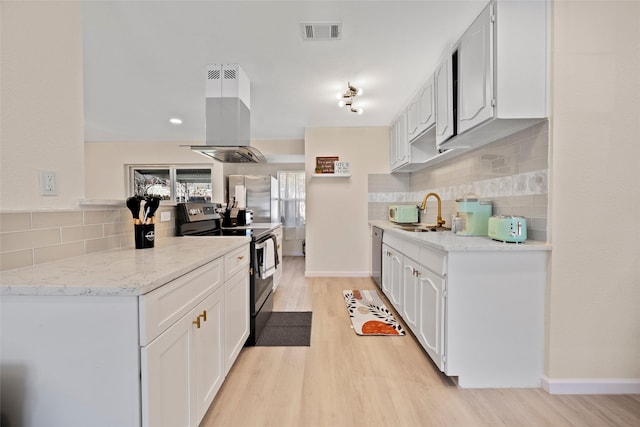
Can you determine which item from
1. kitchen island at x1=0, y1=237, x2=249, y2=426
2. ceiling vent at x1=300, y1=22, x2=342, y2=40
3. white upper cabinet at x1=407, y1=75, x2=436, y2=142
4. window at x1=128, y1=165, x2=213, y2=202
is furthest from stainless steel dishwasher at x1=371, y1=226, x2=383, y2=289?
window at x1=128, y1=165, x2=213, y2=202

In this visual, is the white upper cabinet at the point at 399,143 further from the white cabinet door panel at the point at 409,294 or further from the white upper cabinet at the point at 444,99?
the white cabinet door panel at the point at 409,294

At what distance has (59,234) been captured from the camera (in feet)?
4.15

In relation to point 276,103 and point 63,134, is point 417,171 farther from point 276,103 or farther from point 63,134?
point 63,134

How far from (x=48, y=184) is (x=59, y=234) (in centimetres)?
23

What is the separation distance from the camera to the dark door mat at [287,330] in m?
2.27

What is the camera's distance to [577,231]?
1.62 m

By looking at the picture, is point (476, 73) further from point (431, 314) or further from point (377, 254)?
point (377, 254)

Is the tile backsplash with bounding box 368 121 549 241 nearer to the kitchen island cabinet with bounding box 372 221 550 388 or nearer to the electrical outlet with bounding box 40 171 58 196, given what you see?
the kitchen island cabinet with bounding box 372 221 550 388

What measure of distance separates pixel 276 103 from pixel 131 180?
399 centimetres

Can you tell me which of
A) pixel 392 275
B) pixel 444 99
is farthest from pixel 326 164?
pixel 444 99

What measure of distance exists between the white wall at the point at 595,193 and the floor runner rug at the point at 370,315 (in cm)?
116

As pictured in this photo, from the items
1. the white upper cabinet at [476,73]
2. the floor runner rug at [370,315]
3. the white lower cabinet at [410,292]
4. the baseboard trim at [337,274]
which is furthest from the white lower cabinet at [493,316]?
the baseboard trim at [337,274]

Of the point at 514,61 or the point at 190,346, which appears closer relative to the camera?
the point at 190,346

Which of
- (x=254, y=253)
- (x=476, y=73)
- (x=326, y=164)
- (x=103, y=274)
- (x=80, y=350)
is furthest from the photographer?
(x=326, y=164)
